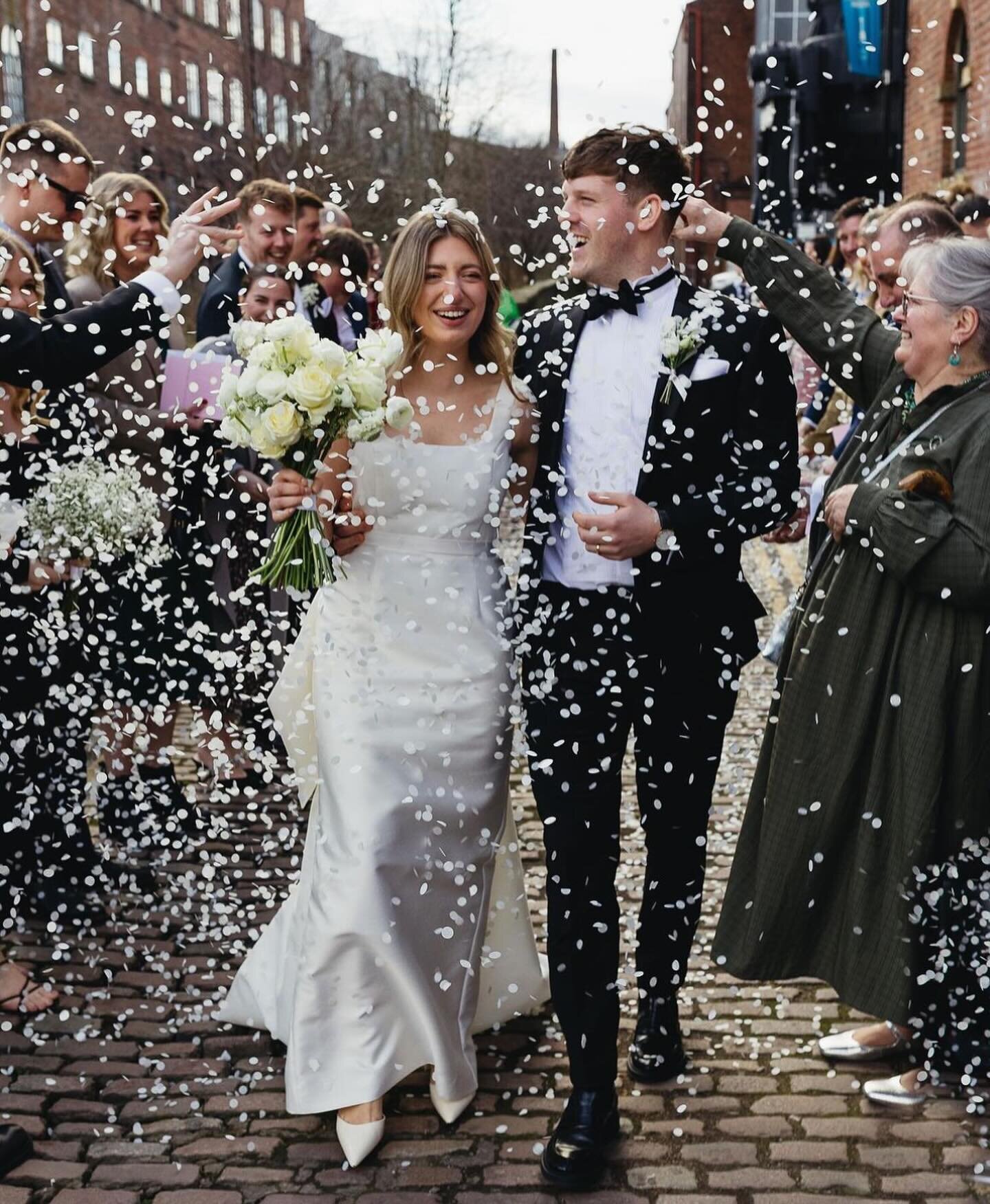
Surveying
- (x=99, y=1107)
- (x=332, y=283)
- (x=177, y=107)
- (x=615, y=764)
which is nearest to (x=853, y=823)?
(x=615, y=764)

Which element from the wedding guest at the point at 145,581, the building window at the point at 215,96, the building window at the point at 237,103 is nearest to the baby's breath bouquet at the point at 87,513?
the wedding guest at the point at 145,581

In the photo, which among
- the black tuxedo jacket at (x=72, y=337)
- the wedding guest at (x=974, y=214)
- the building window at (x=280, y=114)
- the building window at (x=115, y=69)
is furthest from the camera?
the building window at (x=115, y=69)

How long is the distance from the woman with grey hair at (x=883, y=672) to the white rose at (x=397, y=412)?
2.79 ft

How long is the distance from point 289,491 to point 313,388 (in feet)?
0.98

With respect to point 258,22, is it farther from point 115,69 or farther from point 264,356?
point 264,356

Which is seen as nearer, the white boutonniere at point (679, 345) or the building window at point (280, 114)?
the white boutonniere at point (679, 345)

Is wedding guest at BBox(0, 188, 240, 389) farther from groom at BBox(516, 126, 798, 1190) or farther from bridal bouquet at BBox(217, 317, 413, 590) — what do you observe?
groom at BBox(516, 126, 798, 1190)

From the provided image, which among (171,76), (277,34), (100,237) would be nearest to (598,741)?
(100,237)

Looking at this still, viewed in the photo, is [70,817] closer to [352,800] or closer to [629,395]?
[352,800]

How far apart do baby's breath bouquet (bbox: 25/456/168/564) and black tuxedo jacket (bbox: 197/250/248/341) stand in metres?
1.69

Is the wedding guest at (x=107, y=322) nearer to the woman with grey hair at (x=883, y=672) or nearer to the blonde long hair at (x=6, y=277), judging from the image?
the blonde long hair at (x=6, y=277)

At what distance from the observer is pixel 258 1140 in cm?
340

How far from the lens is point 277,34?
17094 millimetres

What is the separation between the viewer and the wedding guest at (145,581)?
5.19 metres
